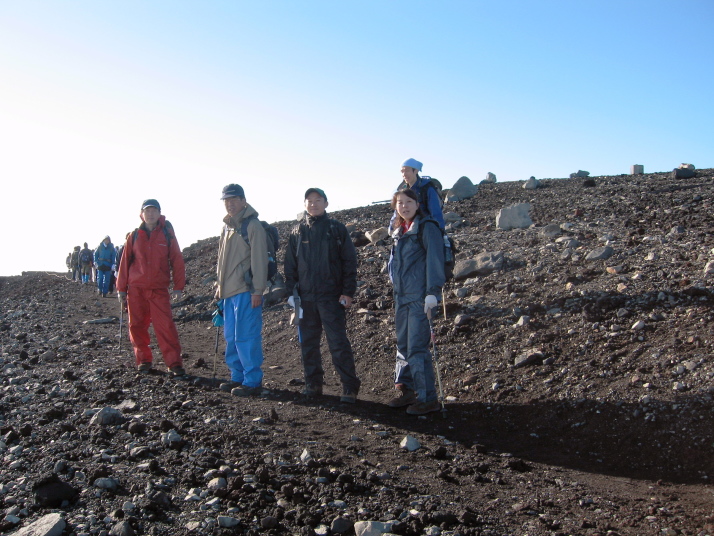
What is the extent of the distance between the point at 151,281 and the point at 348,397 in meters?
3.23

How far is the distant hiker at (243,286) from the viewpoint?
7113 mm

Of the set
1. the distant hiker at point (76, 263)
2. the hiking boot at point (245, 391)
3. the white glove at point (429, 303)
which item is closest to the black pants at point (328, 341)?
the hiking boot at point (245, 391)

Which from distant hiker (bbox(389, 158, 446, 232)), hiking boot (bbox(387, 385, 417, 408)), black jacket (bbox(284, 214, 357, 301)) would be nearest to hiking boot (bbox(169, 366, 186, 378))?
black jacket (bbox(284, 214, 357, 301))

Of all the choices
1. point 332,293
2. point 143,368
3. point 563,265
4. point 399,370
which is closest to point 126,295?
point 143,368

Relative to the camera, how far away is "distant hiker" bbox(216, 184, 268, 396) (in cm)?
711

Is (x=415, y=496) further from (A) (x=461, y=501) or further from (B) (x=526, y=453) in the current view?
(B) (x=526, y=453)

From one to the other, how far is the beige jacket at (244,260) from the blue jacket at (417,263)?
1.63 m

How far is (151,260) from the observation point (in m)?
8.02

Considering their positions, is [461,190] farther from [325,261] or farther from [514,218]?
[325,261]

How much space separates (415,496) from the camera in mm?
3951

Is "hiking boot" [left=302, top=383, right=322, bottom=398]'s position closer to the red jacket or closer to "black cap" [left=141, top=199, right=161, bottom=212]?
the red jacket

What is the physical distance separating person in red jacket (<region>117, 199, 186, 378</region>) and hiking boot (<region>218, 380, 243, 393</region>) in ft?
2.99

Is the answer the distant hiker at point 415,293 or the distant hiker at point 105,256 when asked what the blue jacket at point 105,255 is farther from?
the distant hiker at point 415,293

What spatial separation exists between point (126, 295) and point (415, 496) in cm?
593
